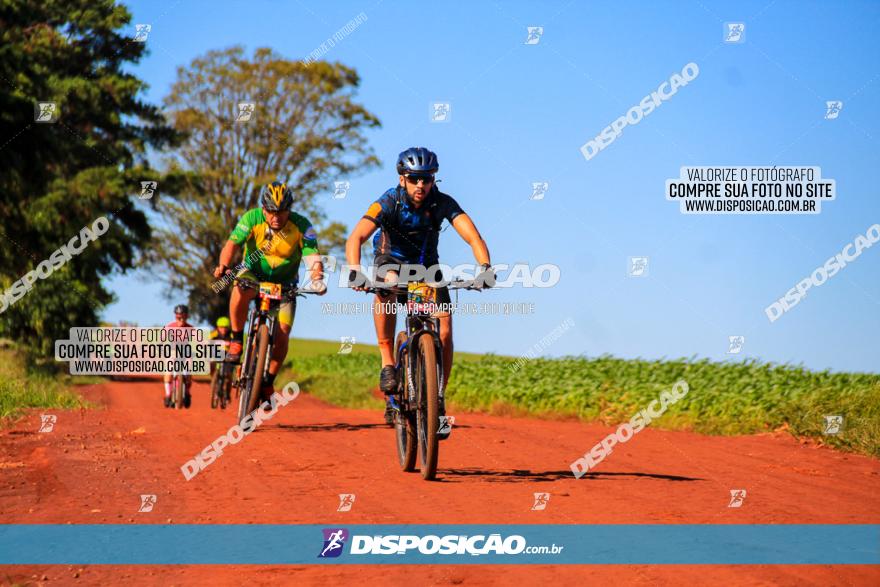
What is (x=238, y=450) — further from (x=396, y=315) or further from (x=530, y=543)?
(x=530, y=543)

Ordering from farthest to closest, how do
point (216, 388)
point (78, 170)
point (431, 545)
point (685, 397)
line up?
point (78, 170), point (216, 388), point (685, 397), point (431, 545)

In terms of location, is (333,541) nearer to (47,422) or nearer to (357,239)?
(357,239)

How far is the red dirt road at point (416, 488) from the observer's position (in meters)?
4.93

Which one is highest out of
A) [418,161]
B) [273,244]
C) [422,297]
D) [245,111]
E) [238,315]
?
[245,111]

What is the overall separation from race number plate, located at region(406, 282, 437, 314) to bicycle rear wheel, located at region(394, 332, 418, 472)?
473mm

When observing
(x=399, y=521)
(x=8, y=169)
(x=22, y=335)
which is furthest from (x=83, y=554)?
(x=22, y=335)

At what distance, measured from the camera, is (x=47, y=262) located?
31141mm

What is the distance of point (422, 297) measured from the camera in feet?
25.8

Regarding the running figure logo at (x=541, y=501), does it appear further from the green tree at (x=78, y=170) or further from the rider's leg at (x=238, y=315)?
the green tree at (x=78, y=170)

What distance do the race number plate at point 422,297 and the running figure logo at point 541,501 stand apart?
70.3 inches

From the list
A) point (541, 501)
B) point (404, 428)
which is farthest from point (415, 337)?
point (541, 501)

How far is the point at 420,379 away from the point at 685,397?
1023 centimetres

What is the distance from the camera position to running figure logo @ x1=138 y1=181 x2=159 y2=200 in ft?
110

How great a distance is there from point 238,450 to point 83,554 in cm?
418
